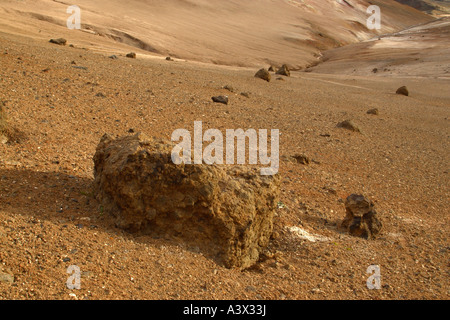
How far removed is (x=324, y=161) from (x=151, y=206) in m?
3.88

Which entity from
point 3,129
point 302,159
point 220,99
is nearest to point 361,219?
point 302,159

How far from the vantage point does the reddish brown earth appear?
9.56ft

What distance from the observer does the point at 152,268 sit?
2.96 meters

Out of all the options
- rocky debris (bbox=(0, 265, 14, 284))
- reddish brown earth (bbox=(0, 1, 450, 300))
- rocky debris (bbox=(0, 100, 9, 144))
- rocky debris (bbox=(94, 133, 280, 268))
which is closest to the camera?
rocky debris (bbox=(0, 265, 14, 284))

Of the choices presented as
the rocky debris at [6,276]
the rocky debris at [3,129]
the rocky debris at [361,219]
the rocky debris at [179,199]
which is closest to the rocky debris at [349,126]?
the rocky debris at [361,219]

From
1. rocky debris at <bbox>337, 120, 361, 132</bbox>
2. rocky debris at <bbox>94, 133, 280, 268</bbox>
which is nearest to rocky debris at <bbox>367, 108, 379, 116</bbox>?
rocky debris at <bbox>337, 120, 361, 132</bbox>

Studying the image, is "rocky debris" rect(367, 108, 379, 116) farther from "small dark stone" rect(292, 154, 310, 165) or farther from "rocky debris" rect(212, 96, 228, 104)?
"small dark stone" rect(292, 154, 310, 165)

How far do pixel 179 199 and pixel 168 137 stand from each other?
3.08 meters

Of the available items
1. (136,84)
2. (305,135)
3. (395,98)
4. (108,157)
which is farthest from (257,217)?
(395,98)

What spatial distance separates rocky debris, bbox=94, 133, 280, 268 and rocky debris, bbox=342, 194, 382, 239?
1222mm

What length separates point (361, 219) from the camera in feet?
13.8

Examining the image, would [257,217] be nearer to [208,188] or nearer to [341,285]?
[208,188]

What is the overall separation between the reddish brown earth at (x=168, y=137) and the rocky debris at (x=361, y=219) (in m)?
0.11

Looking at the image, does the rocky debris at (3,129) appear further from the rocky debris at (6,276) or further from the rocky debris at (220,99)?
the rocky debris at (220,99)
